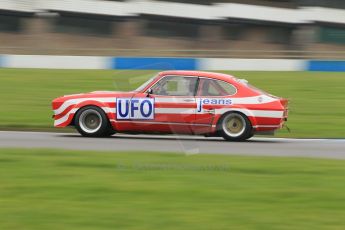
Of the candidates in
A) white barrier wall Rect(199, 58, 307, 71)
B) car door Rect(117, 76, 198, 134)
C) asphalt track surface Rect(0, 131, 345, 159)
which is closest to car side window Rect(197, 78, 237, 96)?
car door Rect(117, 76, 198, 134)

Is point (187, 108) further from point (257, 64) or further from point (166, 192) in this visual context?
point (257, 64)

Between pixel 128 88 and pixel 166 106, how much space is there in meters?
0.86

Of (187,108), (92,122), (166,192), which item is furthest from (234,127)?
(166,192)

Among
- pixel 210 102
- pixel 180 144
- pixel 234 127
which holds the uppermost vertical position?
pixel 210 102

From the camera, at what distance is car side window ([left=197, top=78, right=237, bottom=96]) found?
39.2 feet

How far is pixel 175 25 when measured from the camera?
147 feet

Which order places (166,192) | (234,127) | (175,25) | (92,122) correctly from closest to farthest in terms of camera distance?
(166,192) < (234,127) < (92,122) < (175,25)

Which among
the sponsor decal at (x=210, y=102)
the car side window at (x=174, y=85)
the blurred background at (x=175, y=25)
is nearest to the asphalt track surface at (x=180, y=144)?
the sponsor decal at (x=210, y=102)

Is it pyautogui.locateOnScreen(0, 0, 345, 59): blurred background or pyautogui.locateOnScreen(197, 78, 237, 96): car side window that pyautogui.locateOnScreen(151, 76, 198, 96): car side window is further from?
pyautogui.locateOnScreen(0, 0, 345, 59): blurred background

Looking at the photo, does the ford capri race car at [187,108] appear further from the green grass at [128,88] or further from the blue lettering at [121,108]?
the green grass at [128,88]

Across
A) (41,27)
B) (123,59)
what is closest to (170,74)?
(123,59)

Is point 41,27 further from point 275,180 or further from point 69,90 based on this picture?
point 275,180

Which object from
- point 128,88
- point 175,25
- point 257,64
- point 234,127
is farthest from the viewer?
point 175,25

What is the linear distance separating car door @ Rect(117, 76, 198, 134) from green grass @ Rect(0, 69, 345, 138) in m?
0.36
